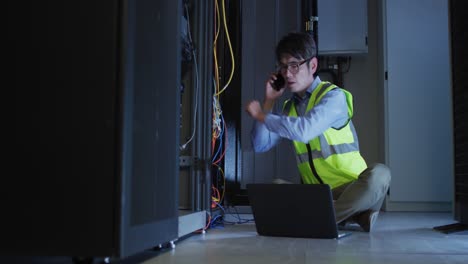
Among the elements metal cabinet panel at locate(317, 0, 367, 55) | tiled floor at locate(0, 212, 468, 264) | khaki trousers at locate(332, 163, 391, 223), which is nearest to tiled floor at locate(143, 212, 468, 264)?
tiled floor at locate(0, 212, 468, 264)

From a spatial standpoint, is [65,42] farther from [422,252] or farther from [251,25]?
[251,25]

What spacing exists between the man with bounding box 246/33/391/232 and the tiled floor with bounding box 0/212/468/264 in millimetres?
165

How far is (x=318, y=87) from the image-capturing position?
97.1 inches

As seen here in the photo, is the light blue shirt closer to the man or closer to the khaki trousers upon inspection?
the man

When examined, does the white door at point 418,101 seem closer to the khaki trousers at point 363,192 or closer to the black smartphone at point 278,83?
the khaki trousers at point 363,192

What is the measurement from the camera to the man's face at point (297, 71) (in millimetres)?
2414

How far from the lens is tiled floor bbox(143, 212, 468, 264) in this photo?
1.51 m

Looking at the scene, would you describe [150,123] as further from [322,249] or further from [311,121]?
[311,121]

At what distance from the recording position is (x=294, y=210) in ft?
6.93

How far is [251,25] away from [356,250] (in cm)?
188

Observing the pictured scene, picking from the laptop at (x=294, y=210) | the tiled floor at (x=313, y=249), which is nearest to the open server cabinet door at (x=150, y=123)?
the tiled floor at (x=313, y=249)

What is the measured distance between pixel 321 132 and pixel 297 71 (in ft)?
1.05

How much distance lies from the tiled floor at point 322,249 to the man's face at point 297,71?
0.70 metres

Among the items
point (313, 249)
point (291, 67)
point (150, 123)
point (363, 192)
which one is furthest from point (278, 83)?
point (150, 123)
